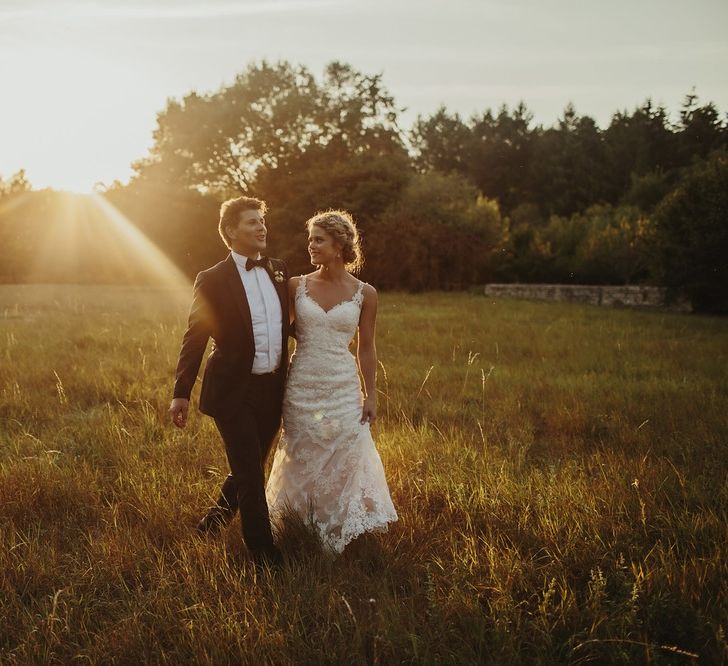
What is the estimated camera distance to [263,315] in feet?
11.5

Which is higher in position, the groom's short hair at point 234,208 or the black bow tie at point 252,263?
the groom's short hair at point 234,208

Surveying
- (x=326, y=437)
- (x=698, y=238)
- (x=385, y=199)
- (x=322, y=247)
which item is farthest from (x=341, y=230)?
(x=385, y=199)

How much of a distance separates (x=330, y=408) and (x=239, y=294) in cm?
91

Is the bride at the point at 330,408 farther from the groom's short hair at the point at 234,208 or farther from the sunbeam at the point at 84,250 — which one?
the sunbeam at the point at 84,250

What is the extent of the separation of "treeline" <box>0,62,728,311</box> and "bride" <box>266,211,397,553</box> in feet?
57.0

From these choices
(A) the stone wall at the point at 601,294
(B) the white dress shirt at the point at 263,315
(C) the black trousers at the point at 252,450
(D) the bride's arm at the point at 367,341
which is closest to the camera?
(C) the black trousers at the point at 252,450

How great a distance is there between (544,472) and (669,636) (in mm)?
1853

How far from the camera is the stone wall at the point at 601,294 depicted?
768 inches

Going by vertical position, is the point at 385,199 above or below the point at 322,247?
above

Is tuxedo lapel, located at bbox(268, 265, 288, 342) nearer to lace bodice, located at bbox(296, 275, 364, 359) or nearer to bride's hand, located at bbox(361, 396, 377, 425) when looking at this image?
lace bodice, located at bbox(296, 275, 364, 359)

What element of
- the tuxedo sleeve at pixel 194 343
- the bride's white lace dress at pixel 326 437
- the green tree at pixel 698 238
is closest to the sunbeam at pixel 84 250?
the green tree at pixel 698 238

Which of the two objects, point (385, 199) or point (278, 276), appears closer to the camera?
point (278, 276)

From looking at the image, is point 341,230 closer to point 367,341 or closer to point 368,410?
point 367,341

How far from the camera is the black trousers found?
124 inches
